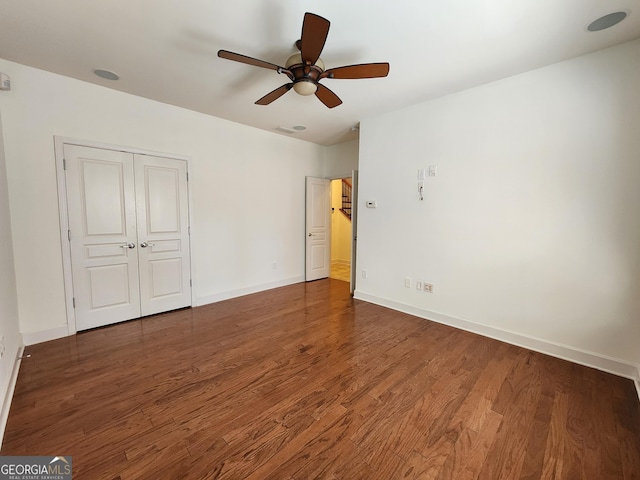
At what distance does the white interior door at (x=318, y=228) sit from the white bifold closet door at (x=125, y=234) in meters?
2.24

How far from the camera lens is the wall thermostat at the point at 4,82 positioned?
244 cm

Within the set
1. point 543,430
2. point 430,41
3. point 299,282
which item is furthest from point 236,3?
point 299,282

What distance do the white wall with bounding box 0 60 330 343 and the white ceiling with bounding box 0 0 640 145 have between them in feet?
1.11

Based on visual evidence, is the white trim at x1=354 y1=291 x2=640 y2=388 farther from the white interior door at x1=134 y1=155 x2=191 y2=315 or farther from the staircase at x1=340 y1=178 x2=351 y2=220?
the staircase at x1=340 y1=178 x2=351 y2=220

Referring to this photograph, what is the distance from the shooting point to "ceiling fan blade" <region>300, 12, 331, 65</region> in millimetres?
1593

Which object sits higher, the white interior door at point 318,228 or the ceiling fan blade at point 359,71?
the ceiling fan blade at point 359,71

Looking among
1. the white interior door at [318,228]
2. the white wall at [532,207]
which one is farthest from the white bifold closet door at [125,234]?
the white wall at [532,207]

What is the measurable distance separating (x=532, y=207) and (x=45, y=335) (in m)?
5.12

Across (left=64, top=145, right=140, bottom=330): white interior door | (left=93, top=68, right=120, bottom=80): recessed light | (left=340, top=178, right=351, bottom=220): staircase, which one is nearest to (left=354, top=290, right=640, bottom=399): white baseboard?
(left=64, top=145, right=140, bottom=330): white interior door

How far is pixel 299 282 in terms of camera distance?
534cm

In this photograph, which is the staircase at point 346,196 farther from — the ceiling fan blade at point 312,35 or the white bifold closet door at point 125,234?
the ceiling fan blade at point 312,35

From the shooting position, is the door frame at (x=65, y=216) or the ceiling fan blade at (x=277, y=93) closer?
the ceiling fan blade at (x=277, y=93)

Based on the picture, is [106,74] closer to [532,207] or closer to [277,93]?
[277,93]

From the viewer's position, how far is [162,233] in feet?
11.7
